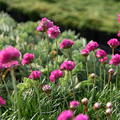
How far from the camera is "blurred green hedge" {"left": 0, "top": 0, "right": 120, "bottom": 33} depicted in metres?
6.52

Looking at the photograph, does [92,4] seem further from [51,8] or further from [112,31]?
[112,31]

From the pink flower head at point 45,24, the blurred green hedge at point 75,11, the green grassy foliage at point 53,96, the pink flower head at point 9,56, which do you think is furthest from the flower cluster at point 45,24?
the blurred green hedge at point 75,11

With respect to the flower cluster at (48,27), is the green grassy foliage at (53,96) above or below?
below

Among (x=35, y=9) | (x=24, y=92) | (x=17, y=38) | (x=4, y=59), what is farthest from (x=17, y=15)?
(x=4, y=59)

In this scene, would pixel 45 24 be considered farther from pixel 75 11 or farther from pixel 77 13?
pixel 75 11

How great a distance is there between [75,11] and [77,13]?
30 centimetres

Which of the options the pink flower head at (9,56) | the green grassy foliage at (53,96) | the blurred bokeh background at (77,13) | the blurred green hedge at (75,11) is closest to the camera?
the pink flower head at (9,56)

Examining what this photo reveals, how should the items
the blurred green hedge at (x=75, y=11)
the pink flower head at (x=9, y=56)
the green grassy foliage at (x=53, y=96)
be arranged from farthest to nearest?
the blurred green hedge at (x=75, y=11) < the green grassy foliage at (x=53, y=96) < the pink flower head at (x=9, y=56)

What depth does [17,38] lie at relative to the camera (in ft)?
15.7

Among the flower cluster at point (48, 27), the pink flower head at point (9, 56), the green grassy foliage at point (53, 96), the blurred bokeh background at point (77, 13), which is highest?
the pink flower head at point (9, 56)

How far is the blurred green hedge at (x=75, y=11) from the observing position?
6520 mm

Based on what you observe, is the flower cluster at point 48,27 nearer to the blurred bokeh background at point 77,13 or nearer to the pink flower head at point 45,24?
the pink flower head at point 45,24

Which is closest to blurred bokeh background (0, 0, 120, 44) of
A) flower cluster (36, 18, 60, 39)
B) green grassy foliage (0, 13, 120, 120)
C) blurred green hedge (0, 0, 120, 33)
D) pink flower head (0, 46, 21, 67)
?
blurred green hedge (0, 0, 120, 33)

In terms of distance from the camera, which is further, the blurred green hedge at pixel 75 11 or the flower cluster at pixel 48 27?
the blurred green hedge at pixel 75 11
